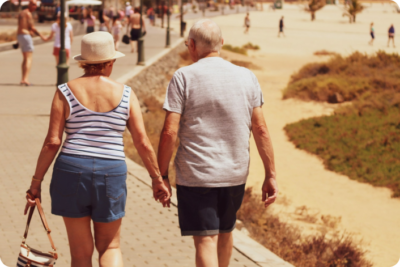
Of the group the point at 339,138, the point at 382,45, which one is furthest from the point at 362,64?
the point at 382,45

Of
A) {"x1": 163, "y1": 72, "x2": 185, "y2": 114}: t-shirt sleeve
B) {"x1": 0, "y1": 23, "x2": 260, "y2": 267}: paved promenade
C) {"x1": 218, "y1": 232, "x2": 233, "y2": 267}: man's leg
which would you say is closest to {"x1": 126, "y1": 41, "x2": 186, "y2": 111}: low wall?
{"x1": 0, "y1": 23, "x2": 260, "y2": 267}: paved promenade

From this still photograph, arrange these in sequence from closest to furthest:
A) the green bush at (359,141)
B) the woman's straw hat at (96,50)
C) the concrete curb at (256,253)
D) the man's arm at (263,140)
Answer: the woman's straw hat at (96,50) < the man's arm at (263,140) < the concrete curb at (256,253) < the green bush at (359,141)

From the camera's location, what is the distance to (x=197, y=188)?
143 inches

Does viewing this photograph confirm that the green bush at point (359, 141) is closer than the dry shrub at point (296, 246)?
No

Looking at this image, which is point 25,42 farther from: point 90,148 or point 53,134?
point 90,148

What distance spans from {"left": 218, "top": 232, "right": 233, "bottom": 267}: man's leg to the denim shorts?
31.3 inches

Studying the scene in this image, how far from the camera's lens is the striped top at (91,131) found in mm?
3385

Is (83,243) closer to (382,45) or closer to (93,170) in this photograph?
(93,170)

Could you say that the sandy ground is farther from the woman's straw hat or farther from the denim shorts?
the woman's straw hat

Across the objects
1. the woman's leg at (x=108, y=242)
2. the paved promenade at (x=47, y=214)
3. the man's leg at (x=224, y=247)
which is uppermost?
the woman's leg at (x=108, y=242)

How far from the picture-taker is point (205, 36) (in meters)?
3.67

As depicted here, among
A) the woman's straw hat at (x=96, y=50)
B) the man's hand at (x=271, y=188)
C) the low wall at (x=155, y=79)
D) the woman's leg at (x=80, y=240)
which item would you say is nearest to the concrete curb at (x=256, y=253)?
the man's hand at (x=271, y=188)

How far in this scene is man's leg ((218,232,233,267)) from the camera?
3908 mm

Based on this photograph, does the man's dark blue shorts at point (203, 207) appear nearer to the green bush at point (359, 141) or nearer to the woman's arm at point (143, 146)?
the woman's arm at point (143, 146)
